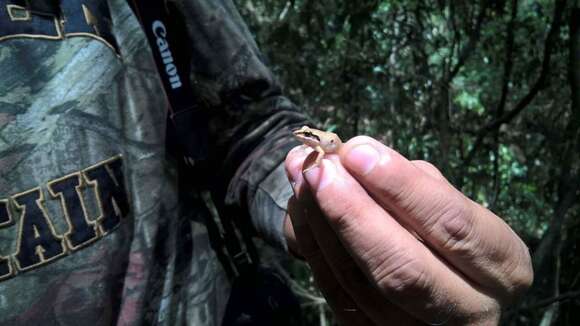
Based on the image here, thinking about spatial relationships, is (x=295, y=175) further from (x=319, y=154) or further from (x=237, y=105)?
(x=237, y=105)

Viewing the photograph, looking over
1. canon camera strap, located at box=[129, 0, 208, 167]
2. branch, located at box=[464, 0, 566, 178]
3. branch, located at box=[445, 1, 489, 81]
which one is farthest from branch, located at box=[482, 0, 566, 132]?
canon camera strap, located at box=[129, 0, 208, 167]

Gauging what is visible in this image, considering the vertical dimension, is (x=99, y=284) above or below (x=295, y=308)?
above

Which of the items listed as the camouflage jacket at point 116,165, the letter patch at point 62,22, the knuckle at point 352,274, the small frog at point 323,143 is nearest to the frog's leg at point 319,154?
the small frog at point 323,143

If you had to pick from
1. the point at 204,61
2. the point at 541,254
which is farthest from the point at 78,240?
the point at 541,254

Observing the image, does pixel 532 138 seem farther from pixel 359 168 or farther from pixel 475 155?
pixel 359 168

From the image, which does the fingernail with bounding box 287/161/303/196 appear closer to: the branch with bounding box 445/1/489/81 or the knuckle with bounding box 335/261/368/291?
the knuckle with bounding box 335/261/368/291

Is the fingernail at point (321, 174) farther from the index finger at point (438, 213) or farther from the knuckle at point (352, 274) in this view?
the knuckle at point (352, 274)

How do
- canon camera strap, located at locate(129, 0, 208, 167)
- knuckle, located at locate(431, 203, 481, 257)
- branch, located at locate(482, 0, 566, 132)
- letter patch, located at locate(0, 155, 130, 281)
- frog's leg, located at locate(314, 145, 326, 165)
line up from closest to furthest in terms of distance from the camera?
knuckle, located at locate(431, 203, 481, 257) < frog's leg, located at locate(314, 145, 326, 165) < letter patch, located at locate(0, 155, 130, 281) < canon camera strap, located at locate(129, 0, 208, 167) < branch, located at locate(482, 0, 566, 132)
